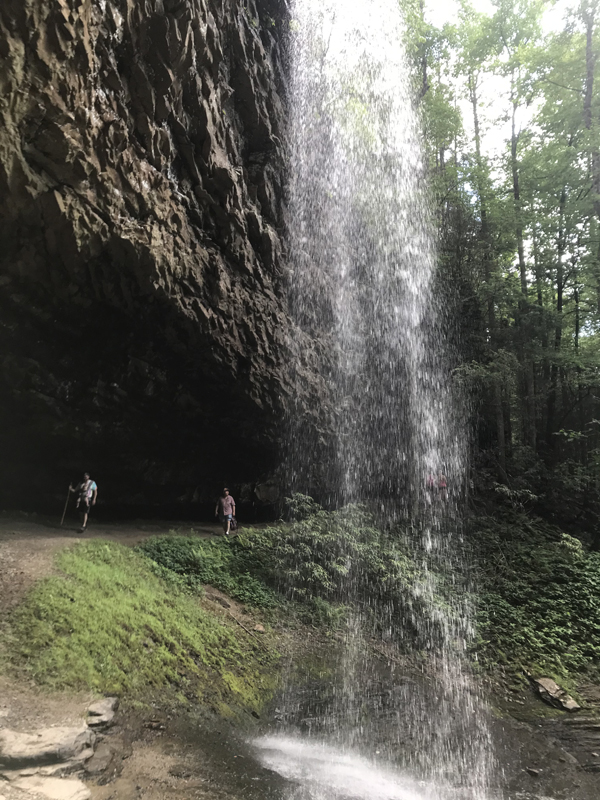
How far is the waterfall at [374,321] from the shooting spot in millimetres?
12148

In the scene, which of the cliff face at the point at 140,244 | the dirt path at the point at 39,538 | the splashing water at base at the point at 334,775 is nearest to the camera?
the splashing water at base at the point at 334,775

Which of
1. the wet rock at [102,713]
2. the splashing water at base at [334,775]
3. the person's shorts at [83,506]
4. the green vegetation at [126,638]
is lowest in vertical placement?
the splashing water at base at [334,775]

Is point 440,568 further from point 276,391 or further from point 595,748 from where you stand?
point 276,391

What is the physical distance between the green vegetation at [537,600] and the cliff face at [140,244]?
661 cm

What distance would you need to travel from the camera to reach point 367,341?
15.4m

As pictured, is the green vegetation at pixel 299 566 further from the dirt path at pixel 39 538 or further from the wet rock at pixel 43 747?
the wet rock at pixel 43 747

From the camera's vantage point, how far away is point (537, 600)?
10.1 metres

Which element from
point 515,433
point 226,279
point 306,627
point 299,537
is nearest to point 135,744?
point 306,627

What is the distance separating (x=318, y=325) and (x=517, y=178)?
11.3 meters

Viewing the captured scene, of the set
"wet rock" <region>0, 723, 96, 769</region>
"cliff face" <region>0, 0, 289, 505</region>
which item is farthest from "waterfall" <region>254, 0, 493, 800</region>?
"wet rock" <region>0, 723, 96, 769</region>

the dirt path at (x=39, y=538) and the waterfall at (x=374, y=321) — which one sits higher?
the waterfall at (x=374, y=321)

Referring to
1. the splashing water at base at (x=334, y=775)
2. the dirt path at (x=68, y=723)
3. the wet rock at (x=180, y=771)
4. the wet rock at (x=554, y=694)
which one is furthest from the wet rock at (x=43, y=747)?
the wet rock at (x=554, y=694)

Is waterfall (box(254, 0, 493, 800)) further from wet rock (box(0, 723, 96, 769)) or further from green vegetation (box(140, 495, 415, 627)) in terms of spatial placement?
wet rock (box(0, 723, 96, 769))

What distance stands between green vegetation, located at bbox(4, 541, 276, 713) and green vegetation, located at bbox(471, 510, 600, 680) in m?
5.05
